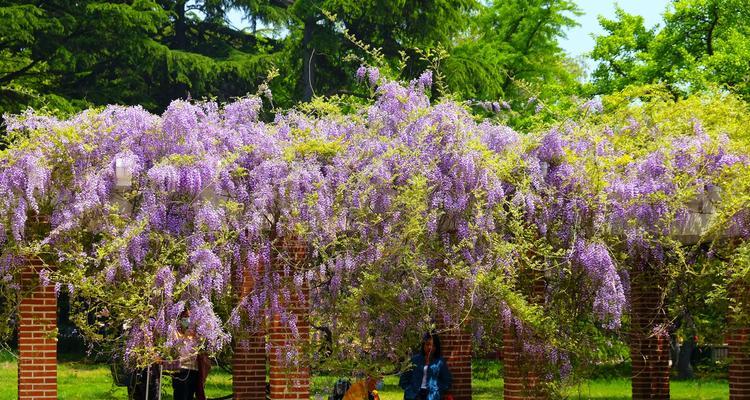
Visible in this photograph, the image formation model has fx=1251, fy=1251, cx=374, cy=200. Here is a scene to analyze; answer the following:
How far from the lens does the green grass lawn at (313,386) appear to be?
21562mm

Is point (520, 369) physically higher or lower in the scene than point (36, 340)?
lower

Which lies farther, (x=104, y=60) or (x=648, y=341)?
(x=104, y=60)

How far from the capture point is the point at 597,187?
1455 centimetres

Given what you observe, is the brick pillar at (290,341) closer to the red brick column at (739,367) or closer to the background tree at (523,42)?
the red brick column at (739,367)

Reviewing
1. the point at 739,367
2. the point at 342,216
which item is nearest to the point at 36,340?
the point at 342,216

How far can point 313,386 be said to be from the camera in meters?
19.8

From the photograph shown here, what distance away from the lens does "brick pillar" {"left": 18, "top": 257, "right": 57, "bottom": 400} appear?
13.4 metres

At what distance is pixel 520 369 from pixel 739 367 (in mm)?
2802

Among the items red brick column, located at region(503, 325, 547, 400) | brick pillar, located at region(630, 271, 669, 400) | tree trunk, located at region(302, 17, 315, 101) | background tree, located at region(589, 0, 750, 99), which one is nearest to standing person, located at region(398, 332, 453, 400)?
red brick column, located at region(503, 325, 547, 400)

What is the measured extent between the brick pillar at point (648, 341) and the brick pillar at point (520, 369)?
5.61 ft

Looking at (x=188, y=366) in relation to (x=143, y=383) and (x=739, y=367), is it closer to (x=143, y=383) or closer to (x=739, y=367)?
(x=143, y=383)

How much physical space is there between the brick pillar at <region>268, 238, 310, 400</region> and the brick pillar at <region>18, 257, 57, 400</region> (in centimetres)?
241

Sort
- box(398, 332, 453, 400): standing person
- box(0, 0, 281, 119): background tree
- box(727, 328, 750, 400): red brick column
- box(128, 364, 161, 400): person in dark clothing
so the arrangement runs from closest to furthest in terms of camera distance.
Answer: box(398, 332, 453, 400): standing person
box(128, 364, 161, 400): person in dark clothing
box(727, 328, 750, 400): red brick column
box(0, 0, 281, 119): background tree

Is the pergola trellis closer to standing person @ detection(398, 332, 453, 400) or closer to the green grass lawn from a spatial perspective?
standing person @ detection(398, 332, 453, 400)
